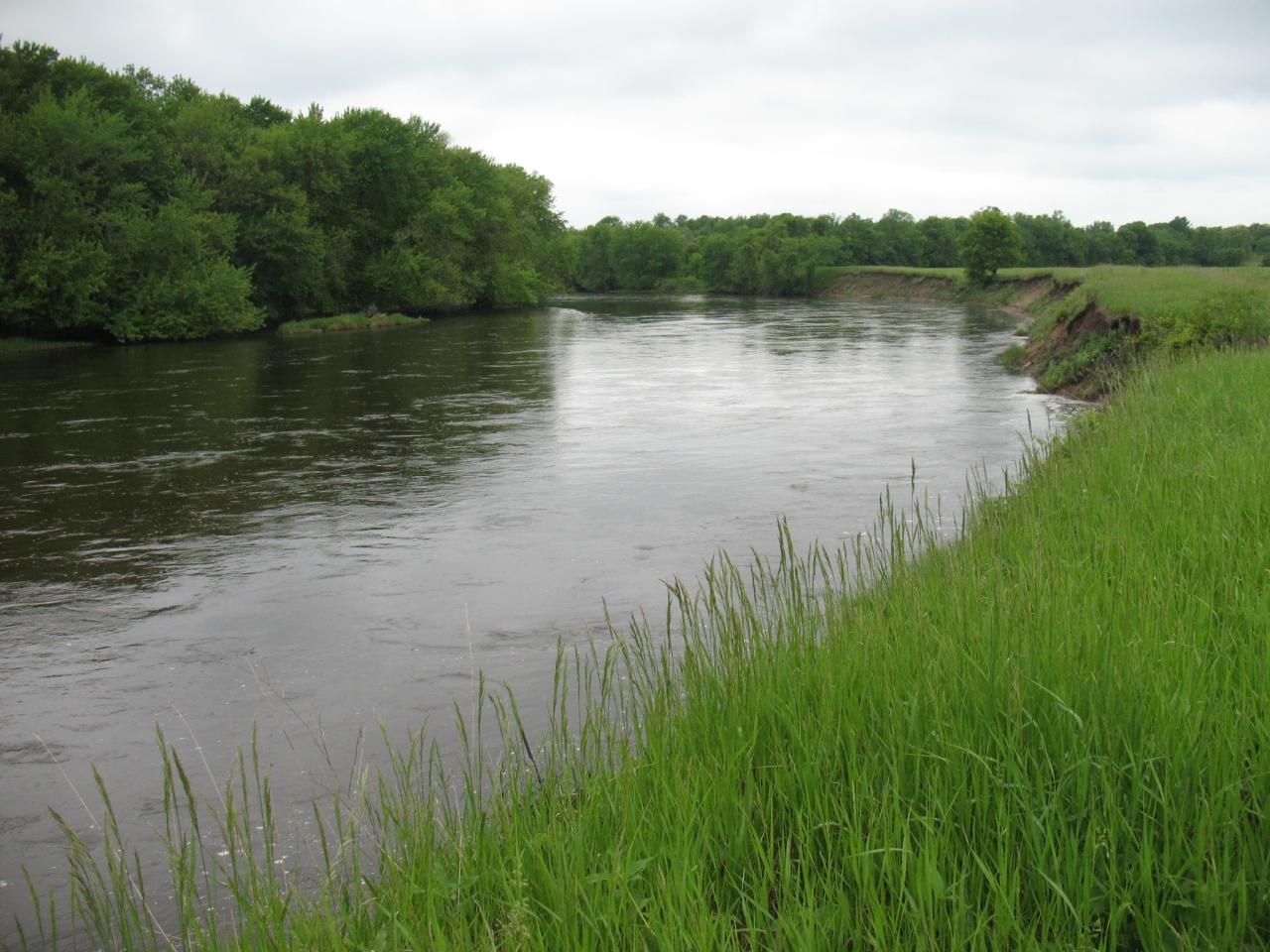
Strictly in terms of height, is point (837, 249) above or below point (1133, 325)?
above

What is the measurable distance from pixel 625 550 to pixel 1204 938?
876 centimetres

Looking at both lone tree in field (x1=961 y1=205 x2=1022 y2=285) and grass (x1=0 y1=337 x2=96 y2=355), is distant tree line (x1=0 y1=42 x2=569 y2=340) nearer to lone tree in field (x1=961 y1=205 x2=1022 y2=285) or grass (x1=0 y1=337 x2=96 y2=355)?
grass (x1=0 y1=337 x2=96 y2=355)

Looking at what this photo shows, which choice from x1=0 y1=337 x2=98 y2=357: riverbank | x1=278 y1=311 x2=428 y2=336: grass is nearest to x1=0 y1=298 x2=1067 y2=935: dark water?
x1=0 y1=337 x2=98 y2=357: riverbank

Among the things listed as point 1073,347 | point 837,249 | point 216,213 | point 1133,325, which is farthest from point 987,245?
point 1133,325

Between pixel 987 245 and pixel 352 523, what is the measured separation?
276ft

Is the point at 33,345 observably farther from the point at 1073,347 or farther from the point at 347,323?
the point at 1073,347

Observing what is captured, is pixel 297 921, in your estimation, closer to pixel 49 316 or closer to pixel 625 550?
pixel 625 550

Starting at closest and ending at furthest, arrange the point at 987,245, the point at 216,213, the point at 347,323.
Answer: the point at 216,213 → the point at 347,323 → the point at 987,245

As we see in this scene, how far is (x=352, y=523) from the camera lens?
505 inches

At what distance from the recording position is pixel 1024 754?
11.3 feet

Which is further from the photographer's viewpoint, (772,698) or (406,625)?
(406,625)

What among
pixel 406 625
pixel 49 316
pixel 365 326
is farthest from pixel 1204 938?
pixel 365 326

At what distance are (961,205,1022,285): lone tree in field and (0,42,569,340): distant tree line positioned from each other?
120 feet

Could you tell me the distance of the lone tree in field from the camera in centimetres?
8694
